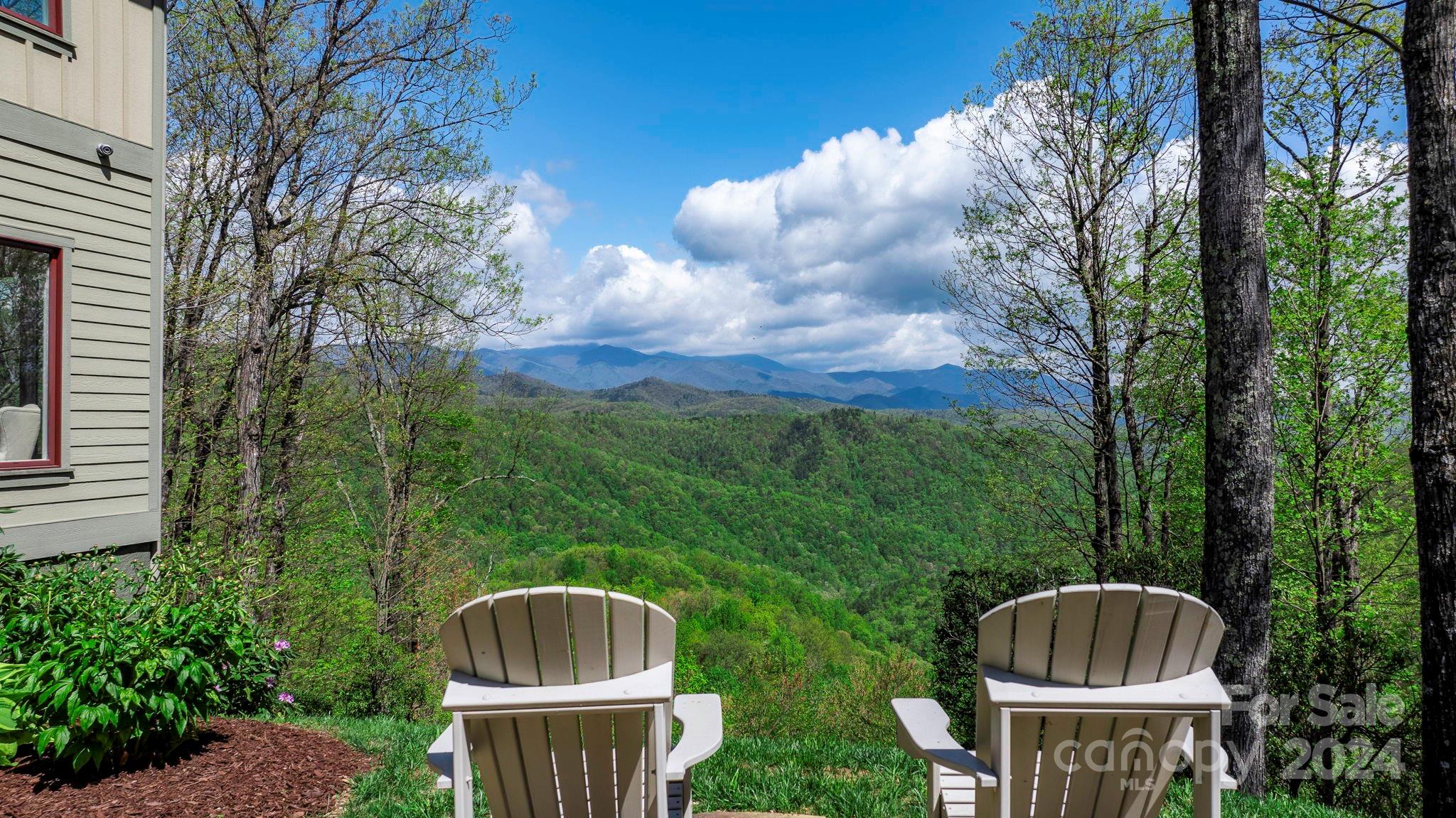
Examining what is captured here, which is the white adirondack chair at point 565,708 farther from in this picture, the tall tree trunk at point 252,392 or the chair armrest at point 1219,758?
the tall tree trunk at point 252,392

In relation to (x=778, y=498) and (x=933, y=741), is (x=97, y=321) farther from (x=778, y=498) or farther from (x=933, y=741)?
(x=778, y=498)

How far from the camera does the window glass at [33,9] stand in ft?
14.1

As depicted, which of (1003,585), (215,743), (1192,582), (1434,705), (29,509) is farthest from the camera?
(1003,585)

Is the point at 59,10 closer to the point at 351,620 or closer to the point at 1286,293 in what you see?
the point at 351,620

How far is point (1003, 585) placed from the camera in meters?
7.32

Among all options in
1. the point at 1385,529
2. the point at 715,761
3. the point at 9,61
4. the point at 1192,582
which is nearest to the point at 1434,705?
the point at 715,761

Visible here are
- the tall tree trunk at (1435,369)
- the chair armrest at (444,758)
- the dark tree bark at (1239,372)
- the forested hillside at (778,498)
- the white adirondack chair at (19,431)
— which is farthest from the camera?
the forested hillside at (778,498)

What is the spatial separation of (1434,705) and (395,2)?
10804mm

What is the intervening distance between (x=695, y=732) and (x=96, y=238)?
5461mm

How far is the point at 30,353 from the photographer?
4.37 m

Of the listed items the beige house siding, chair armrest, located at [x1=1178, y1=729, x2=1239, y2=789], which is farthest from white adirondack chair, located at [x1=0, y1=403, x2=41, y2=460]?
chair armrest, located at [x1=1178, y1=729, x2=1239, y2=789]

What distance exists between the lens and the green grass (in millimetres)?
2783

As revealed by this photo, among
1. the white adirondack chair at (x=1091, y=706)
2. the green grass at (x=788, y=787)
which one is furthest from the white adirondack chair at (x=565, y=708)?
the green grass at (x=788, y=787)

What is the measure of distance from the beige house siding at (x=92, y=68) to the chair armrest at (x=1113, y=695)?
20.7 feet
